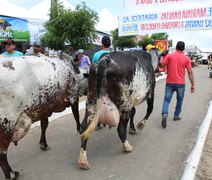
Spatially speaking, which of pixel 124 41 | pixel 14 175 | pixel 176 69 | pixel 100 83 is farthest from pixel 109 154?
pixel 124 41

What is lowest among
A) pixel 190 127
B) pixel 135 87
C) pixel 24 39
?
pixel 190 127

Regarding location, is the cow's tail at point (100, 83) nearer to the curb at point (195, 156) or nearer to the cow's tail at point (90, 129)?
the cow's tail at point (90, 129)

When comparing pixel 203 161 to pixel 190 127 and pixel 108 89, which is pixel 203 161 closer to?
pixel 108 89

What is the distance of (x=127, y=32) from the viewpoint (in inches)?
562

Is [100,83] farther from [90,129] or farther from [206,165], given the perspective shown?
[206,165]

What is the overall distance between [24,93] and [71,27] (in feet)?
23.0

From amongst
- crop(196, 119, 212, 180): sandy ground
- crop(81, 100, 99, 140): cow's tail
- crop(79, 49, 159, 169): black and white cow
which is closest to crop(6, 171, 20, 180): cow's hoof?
crop(79, 49, 159, 169): black and white cow

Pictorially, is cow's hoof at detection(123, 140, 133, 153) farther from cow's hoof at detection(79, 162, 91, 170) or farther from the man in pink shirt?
the man in pink shirt

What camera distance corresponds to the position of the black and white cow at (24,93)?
3857 mm

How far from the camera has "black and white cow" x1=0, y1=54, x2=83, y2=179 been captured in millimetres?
3857

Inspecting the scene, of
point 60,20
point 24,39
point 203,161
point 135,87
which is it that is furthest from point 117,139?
point 24,39

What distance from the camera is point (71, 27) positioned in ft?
35.2

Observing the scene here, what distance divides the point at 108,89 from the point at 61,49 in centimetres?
704

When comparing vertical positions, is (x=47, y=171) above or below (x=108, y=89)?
below
